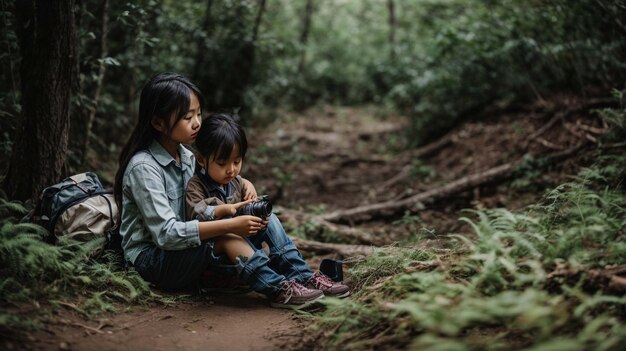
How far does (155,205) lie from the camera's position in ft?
10.0

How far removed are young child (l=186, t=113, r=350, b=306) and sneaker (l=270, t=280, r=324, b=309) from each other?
102mm

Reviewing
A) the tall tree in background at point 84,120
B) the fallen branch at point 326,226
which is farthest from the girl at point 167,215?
the fallen branch at point 326,226

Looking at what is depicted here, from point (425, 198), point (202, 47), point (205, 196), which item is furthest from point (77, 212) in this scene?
point (202, 47)

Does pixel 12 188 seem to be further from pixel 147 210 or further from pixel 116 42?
pixel 116 42

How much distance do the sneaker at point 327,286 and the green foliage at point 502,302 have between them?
179 mm

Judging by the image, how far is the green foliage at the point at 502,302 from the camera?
2.00m

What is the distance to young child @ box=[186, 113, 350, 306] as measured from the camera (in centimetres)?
324

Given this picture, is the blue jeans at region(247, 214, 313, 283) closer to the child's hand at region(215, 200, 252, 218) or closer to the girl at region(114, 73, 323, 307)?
the girl at region(114, 73, 323, 307)

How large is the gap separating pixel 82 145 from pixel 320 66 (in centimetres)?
1137

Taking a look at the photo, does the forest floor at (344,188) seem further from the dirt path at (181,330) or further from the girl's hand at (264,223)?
the girl's hand at (264,223)

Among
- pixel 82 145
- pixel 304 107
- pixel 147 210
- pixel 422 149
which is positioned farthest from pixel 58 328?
pixel 304 107

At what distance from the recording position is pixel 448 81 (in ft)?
28.1

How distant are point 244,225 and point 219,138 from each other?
2.11ft

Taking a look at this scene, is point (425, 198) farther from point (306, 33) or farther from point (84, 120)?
point (306, 33)
